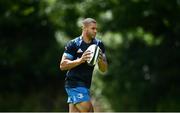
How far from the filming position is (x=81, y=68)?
7.68 metres

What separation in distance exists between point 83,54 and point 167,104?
11320 mm

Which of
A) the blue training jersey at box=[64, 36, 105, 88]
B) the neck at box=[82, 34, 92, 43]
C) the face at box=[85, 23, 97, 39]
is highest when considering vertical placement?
the face at box=[85, 23, 97, 39]

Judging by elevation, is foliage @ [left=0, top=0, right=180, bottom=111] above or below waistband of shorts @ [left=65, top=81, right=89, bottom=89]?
above

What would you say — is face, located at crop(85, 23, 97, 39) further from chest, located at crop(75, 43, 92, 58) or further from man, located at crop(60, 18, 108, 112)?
chest, located at crop(75, 43, 92, 58)

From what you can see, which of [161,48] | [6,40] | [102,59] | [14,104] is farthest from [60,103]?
[102,59]

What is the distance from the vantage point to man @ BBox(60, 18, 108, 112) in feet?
25.1

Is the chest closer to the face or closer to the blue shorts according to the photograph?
the face

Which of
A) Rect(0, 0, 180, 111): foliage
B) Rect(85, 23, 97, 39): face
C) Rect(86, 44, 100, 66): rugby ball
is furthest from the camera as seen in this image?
Rect(0, 0, 180, 111): foliage

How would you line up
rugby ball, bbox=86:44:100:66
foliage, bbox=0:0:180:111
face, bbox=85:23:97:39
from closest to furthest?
1. rugby ball, bbox=86:44:100:66
2. face, bbox=85:23:97:39
3. foliage, bbox=0:0:180:111

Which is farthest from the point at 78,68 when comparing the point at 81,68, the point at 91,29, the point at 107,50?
the point at 107,50

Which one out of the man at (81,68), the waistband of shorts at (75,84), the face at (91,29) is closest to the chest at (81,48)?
the man at (81,68)

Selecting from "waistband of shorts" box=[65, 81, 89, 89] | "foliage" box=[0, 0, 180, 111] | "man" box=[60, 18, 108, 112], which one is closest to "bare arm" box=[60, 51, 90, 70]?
"man" box=[60, 18, 108, 112]

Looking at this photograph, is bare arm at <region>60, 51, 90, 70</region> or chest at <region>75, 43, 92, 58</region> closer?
bare arm at <region>60, 51, 90, 70</region>

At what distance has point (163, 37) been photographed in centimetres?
1930
